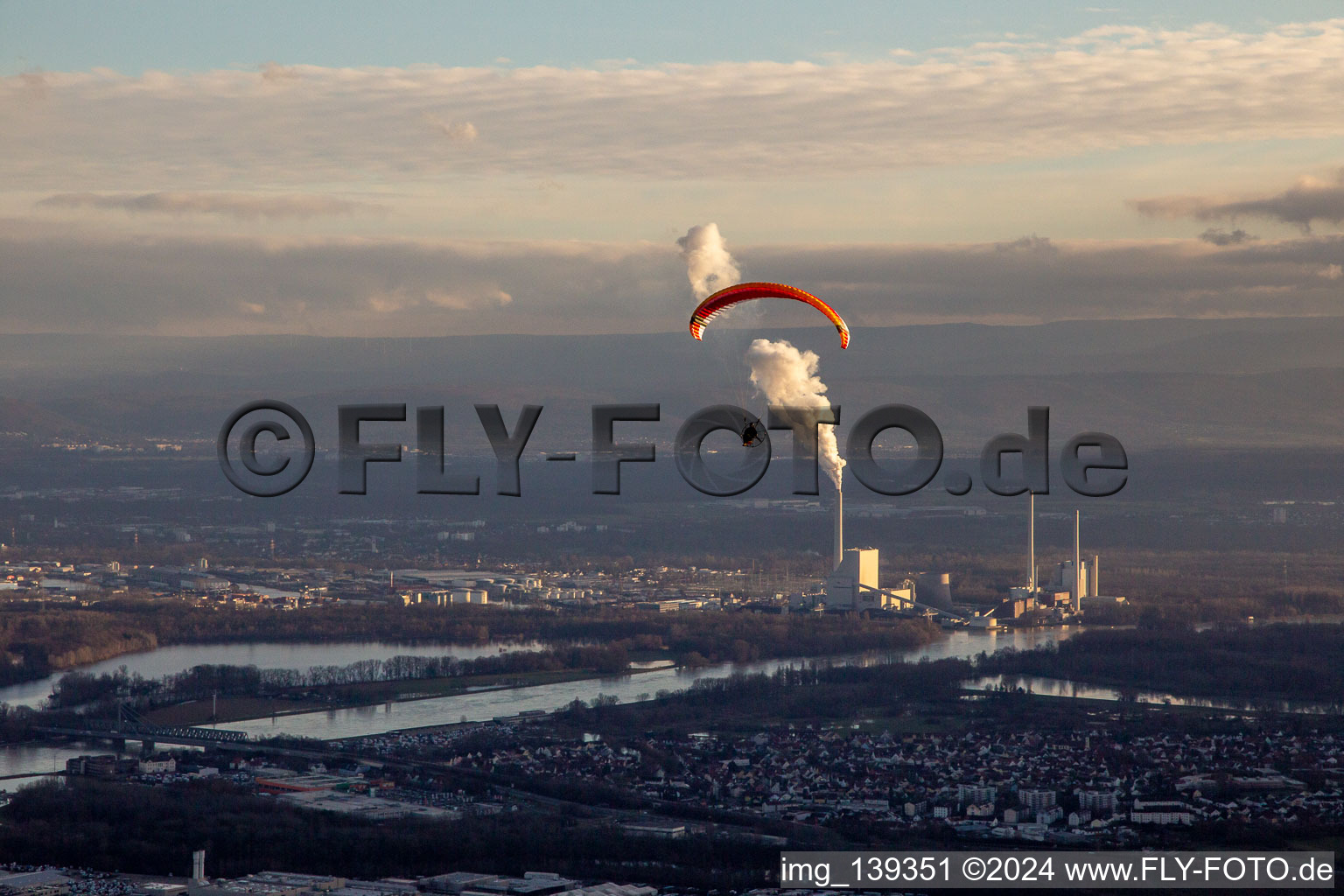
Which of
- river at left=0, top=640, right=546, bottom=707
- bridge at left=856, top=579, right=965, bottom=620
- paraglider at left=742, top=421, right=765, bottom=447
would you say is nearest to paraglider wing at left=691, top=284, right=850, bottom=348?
paraglider at left=742, top=421, right=765, bottom=447

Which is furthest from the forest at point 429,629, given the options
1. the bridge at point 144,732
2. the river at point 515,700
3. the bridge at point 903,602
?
the bridge at point 144,732

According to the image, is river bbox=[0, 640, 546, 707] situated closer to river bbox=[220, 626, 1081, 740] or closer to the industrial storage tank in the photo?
river bbox=[220, 626, 1081, 740]

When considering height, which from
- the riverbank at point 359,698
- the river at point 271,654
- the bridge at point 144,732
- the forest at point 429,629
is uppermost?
the forest at point 429,629

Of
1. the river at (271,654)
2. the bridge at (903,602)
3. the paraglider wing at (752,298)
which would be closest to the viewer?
the paraglider wing at (752,298)

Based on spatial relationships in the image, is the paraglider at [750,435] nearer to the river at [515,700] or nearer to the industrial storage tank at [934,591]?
the river at [515,700]

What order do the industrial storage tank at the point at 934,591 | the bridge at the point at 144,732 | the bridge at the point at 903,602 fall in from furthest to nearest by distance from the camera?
the industrial storage tank at the point at 934,591 < the bridge at the point at 903,602 < the bridge at the point at 144,732

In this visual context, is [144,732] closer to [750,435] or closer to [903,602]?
[750,435]

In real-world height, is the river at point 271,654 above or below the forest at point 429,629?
below

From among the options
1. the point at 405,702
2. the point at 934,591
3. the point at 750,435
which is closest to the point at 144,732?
the point at 405,702
